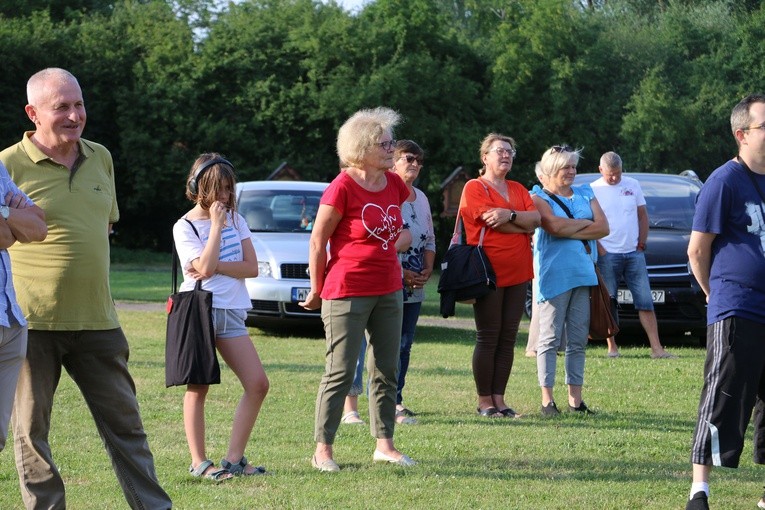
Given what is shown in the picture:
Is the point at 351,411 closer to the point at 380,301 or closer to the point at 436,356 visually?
the point at 380,301

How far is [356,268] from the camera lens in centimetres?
660

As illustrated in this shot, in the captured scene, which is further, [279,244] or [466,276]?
[279,244]

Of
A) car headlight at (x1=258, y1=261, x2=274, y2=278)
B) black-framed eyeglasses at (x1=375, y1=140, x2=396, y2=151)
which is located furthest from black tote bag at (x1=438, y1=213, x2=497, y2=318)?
car headlight at (x1=258, y1=261, x2=274, y2=278)

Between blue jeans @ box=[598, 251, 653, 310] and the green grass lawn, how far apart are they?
139 cm

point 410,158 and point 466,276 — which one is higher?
point 410,158

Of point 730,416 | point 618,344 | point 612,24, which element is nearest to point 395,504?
point 730,416

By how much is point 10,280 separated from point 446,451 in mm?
3532

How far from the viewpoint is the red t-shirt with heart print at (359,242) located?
259 inches

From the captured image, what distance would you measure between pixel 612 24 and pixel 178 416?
4040 centimetres

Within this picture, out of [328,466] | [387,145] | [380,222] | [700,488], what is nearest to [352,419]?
[328,466]

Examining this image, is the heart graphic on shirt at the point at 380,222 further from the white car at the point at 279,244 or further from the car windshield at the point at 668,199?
the car windshield at the point at 668,199

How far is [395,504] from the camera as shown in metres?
5.86

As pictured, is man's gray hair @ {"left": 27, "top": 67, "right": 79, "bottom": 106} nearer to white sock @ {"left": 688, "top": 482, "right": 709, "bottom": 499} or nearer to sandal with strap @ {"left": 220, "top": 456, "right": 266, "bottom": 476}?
sandal with strap @ {"left": 220, "top": 456, "right": 266, "bottom": 476}

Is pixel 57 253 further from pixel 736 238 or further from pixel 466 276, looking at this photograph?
pixel 466 276
